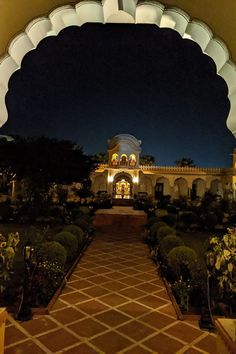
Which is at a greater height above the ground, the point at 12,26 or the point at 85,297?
the point at 12,26

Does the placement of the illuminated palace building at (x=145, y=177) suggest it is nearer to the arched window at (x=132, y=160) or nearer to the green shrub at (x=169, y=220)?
the arched window at (x=132, y=160)

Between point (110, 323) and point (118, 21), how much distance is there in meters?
4.04

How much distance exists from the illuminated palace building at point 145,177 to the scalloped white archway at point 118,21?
98.8 feet

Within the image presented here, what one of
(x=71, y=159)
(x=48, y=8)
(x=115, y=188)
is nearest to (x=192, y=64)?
(x=71, y=159)

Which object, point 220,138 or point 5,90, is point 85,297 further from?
point 220,138

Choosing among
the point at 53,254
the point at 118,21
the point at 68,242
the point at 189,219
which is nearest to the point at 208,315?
the point at 53,254

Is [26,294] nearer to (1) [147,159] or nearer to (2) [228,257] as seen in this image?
(2) [228,257]

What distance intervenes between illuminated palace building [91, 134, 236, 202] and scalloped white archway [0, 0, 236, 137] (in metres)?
30.1

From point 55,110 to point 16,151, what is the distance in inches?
618

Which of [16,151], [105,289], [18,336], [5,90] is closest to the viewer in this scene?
[5,90]

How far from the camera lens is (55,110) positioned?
31828 mm

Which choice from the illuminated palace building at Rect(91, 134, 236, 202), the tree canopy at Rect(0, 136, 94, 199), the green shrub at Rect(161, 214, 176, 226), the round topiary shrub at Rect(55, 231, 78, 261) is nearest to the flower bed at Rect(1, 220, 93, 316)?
the round topiary shrub at Rect(55, 231, 78, 261)

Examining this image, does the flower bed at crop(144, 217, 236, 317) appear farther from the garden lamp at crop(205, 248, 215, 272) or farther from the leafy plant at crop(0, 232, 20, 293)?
the leafy plant at crop(0, 232, 20, 293)

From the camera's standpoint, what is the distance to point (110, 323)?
15.7 ft
